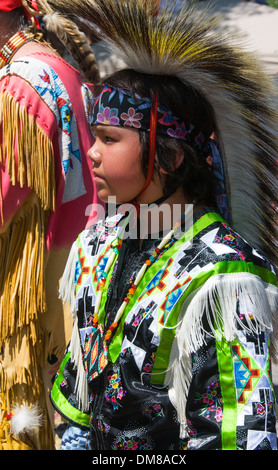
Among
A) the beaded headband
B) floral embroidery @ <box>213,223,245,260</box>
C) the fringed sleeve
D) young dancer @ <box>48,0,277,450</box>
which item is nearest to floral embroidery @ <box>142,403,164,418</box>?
young dancer @ <box>48,0,277,450</box>

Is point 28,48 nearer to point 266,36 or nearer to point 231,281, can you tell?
point 231,281

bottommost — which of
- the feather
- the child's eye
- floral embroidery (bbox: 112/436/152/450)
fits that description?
the feather

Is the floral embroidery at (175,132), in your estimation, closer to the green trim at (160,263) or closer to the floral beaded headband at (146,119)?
the floral beaded headband at (146,119)

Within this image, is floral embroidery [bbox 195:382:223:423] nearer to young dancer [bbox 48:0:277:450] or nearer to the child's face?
young dancer [bbox 48:0:277:450]

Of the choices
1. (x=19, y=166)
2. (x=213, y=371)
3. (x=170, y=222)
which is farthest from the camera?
(x=19, y=166)

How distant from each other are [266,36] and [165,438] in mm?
4864

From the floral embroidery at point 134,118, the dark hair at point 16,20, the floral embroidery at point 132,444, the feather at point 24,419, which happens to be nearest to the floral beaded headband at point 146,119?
the floral embroidery at point 134,118

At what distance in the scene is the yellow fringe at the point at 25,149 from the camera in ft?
7.50

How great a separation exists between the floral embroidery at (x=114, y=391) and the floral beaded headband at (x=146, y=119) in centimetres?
50

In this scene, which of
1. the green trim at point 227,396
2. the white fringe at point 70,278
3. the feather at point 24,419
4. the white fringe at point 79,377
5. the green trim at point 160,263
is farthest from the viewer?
the feather at point 24,419

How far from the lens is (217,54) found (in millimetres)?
1570

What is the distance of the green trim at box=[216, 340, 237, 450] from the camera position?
54.1 inches

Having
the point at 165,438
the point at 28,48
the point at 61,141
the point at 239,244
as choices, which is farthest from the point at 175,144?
the point at 28,48

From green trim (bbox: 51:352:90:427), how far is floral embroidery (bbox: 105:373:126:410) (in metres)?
0.20
